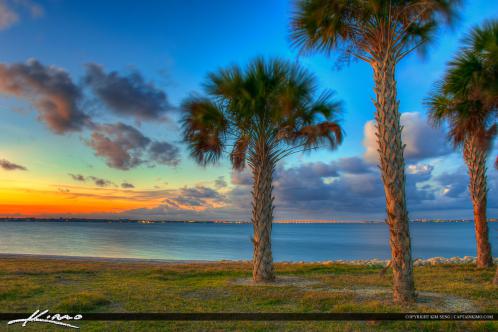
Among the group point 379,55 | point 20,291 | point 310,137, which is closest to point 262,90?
point 310,137

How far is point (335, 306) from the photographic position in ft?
30.8

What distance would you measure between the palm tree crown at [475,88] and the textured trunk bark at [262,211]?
7502 millimetres

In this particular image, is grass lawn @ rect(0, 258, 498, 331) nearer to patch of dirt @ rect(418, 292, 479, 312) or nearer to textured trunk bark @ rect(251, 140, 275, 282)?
patch of dirt @ rect(418, 292, 479, 312)

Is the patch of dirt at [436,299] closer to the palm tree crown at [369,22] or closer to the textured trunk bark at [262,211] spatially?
the textured trunk bark at [262,211]

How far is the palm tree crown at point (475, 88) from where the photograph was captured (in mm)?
12719

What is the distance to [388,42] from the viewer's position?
35.2ft

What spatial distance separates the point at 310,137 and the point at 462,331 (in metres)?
8.97

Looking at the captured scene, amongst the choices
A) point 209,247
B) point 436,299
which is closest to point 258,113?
point 436,299

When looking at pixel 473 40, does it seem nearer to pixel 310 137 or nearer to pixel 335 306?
pixel 310 137

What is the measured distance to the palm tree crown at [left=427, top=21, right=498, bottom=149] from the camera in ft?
41.7

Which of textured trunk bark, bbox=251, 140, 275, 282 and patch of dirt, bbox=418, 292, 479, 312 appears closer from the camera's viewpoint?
patch of dirt, bbox=418, 292, 479, 312
